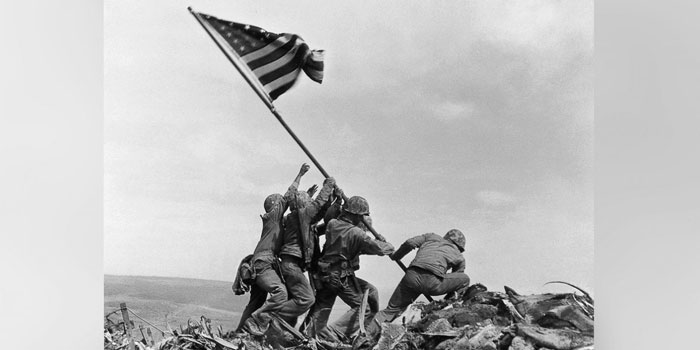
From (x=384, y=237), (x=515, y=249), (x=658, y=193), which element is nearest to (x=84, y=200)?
(x=384, y=237)

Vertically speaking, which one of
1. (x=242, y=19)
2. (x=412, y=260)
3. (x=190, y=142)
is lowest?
(x=412, y=260)

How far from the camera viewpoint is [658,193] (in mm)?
3340

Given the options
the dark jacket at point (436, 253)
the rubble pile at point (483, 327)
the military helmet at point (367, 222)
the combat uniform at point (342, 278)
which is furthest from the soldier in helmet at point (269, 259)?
the dark jacket at point (436, 253)

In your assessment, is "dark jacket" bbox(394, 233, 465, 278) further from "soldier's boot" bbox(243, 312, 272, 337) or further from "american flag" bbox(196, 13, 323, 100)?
"american flag" bbox(196, 13, 323, 100)

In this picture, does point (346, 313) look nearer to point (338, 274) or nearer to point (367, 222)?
point (338, 274)

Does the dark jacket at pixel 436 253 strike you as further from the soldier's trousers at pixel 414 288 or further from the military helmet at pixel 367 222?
the military helmet at pixel 367 222

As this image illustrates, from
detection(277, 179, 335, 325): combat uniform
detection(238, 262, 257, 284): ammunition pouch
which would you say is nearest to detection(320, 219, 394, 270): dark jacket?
detection(277, 179, 335, 325): combat uniform

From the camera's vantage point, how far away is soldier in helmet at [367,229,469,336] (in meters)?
3.58

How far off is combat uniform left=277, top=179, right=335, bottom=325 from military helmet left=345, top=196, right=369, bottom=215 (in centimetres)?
13

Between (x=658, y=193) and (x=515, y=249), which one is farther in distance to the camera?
(x=515, y=249)

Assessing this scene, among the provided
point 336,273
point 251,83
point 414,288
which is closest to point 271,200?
point 336,273

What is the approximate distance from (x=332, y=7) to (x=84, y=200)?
5.58 feet

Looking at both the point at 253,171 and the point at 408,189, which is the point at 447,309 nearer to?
the point at 408,189

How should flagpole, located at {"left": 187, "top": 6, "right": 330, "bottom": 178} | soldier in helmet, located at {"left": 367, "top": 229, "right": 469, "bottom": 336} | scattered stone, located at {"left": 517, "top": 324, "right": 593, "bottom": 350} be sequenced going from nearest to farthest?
scattered stone, located at {"left": 517, "top": 324, "right": 593, "bottom": 350}
soldier in helmet, located at {"left": 367, "top": 229, "right": 469, "bottom": 336}
flagpole, located at {"left": 187, "top": 6, "right": 330, "bottom": 178}
